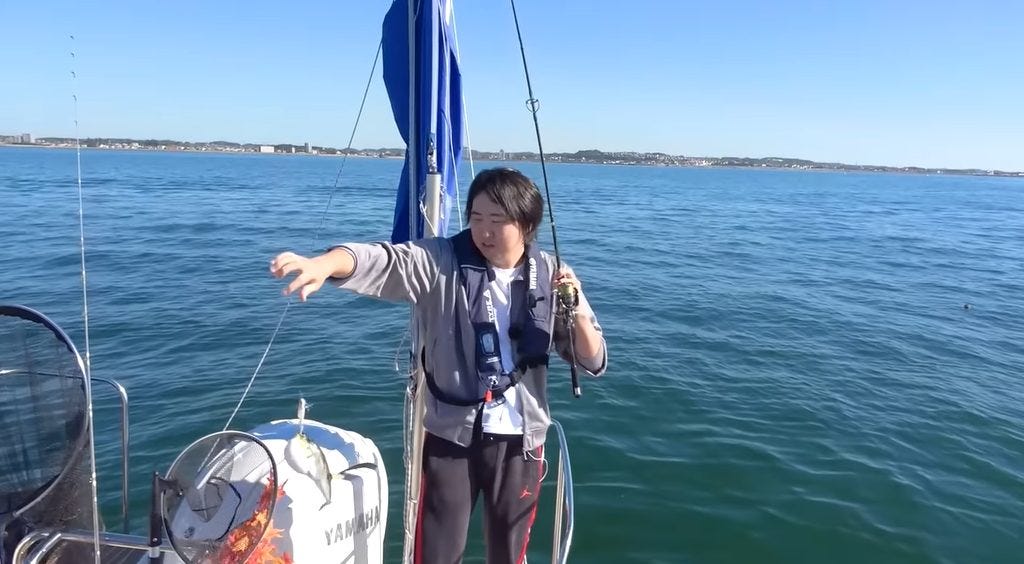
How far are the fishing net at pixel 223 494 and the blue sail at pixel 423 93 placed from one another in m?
1.29

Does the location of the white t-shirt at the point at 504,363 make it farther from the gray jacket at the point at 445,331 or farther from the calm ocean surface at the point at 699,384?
the calm ocean surface at the point at 699,384

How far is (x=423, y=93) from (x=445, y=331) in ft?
4.20

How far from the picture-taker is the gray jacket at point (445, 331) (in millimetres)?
2332

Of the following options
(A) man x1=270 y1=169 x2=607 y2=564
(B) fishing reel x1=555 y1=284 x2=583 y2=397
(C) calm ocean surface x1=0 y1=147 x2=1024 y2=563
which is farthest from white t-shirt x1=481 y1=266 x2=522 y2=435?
(C) calm ocean surface x1=0 y1=147 x2=1024 y2=563

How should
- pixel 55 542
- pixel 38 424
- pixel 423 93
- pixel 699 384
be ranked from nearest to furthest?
pixel 55 542 < pixel 38 424 < pixel 423 93 < pixel 699 384

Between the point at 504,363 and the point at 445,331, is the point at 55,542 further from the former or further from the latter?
the point at 504,363

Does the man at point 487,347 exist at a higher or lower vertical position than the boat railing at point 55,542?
higher

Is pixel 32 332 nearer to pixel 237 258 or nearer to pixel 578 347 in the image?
pixel 578 347

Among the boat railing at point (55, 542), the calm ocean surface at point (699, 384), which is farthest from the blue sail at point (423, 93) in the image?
the calm ocean surface at point (699, 384)

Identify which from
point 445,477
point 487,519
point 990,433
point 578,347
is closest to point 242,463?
point 445,477

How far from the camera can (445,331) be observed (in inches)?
98.7

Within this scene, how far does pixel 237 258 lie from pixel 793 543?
635 inches

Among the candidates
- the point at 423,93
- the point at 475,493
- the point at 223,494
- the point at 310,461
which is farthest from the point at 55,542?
the point at 423,93

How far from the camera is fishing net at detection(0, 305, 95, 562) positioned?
7.52ft
